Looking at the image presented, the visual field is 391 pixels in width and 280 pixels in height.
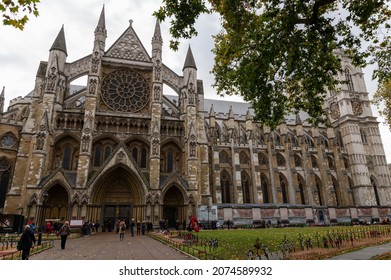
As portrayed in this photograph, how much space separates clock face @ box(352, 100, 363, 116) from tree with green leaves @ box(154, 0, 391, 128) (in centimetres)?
4240

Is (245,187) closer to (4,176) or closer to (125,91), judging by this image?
(125,91)

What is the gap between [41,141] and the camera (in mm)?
22922

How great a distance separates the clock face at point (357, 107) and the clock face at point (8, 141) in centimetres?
5519

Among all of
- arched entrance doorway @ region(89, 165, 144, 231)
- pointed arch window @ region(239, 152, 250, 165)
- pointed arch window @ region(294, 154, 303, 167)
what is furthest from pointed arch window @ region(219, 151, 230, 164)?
arched entrance doorway @ region(89, 165, 144, 231)

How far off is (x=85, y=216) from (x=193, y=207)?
31.9 feet

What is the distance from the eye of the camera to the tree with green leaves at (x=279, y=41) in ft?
32.6

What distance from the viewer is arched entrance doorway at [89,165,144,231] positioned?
23.8 m

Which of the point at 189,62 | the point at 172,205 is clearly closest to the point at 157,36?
the point at 189,62

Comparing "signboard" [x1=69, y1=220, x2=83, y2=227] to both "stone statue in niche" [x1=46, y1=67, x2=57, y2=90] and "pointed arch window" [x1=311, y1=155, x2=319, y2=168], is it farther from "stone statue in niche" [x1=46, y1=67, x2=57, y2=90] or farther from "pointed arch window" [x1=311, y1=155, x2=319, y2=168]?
"pointed arch window" [x1=311, y1=155, x2=319, y2=168]

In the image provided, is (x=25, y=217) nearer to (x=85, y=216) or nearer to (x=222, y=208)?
(x=85, y=216)

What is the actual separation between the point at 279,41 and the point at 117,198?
817 inches

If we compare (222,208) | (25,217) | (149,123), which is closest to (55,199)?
(25,217)

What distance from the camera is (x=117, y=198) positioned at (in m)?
25.0

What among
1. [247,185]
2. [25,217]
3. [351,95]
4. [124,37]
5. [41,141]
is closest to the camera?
[25,217]
